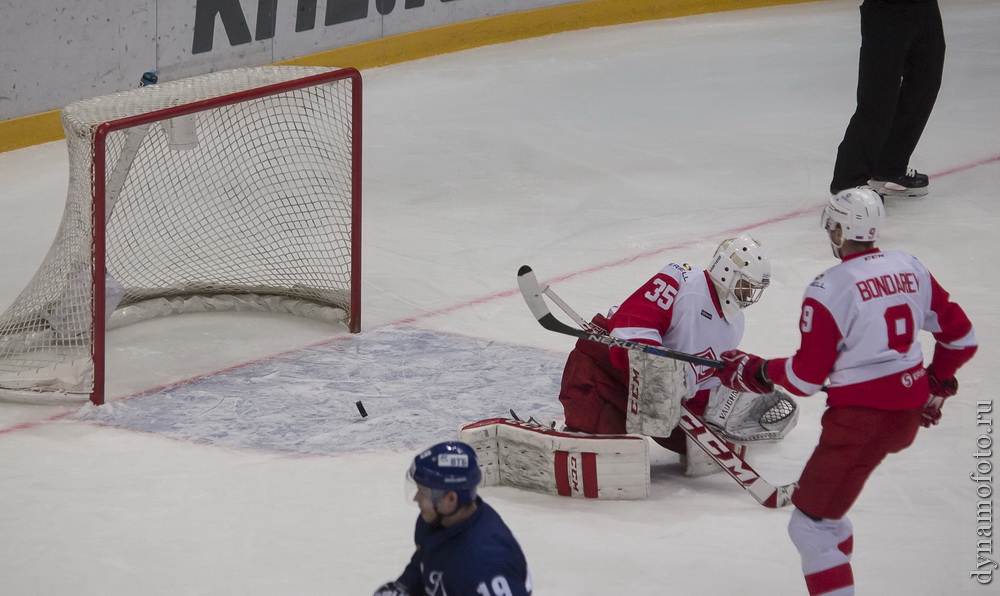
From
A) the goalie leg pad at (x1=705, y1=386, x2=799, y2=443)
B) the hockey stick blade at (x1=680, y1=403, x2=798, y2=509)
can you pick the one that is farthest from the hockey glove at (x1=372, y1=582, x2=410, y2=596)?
the goalie leg pad at (x1=705, y1=386, x2=799, y2=443)

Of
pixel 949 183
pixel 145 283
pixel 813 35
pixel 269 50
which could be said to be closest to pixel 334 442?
pixel 145 283

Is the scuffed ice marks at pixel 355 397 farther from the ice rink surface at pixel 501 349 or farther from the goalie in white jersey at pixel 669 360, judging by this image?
the goalie in white jersey at pixel 669 360

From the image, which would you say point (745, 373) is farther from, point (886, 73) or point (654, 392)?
point (886, 73)

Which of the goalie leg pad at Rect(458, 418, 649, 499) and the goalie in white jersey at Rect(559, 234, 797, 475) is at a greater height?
the goalie in white jersey at Rect(559, 234, 797, 475)

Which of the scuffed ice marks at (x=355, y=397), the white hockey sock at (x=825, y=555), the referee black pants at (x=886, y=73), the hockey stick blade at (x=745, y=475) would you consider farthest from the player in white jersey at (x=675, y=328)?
the referee black pants at (x=886, y=73)

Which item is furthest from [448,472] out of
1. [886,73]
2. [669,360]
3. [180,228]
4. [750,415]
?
[886,73]

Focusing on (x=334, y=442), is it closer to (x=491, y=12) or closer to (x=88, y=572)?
(x=88, y=572)

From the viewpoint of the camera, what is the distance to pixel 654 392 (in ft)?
12.3

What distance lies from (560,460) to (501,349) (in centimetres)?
142

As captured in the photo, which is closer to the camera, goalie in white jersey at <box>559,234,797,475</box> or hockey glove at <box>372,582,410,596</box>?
hockey glove at <box>372,582,410,596</box>

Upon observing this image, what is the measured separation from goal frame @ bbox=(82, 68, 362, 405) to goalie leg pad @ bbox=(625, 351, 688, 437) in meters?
1.88

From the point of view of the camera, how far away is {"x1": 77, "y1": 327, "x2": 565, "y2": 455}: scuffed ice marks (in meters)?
4.41

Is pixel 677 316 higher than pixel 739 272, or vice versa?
pixel 739 272

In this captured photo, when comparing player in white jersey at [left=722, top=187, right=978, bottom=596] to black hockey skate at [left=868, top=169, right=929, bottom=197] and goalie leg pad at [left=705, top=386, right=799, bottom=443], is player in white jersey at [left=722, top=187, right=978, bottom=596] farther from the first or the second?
black hockey skate at [left=868, top=169, right=929, bottom=197]
